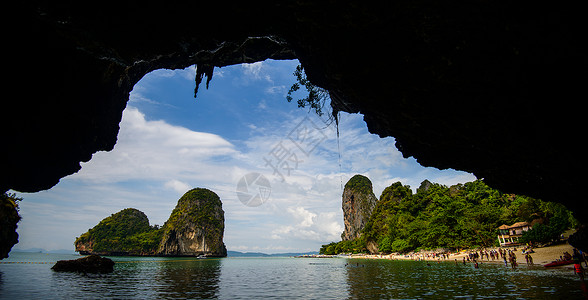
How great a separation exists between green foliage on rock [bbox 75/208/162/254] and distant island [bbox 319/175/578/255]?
101 metres

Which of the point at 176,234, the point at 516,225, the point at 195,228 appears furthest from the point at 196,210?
the point at 516,225

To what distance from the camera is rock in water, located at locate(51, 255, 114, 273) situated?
31594mm

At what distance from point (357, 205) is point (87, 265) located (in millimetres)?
141443

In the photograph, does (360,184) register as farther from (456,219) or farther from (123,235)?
(123,235)

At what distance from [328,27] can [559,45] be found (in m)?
5.96

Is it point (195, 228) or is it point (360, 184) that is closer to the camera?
point (195, 228)

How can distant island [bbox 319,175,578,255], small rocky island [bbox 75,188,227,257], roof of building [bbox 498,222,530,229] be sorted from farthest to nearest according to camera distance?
1. small rocky island [bbox 75,188,227,257]
2. roof of building [bbox 498,222,530,229]
3. distant island [bbox 319,175,578,255]

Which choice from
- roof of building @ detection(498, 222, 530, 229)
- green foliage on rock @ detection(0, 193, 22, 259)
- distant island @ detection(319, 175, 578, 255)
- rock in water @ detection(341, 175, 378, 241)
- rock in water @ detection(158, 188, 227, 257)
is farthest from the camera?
rock in water @ detection(341, 175, 378, 241)

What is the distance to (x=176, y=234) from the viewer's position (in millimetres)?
117875

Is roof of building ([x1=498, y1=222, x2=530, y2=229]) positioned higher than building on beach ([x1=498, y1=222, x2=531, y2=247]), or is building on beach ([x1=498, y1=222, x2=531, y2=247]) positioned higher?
roof of building ([x1=498, y1=222, x2=530, y2=229])

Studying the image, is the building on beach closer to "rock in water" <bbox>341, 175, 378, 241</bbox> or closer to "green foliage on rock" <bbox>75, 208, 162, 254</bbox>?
"rock in water" <bbox>341, 175, 378, 241</bbox>

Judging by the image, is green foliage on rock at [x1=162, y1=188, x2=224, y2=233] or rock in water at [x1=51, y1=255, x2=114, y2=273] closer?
rock in water at [x1=51, y1=255, x2=114, y2=273]

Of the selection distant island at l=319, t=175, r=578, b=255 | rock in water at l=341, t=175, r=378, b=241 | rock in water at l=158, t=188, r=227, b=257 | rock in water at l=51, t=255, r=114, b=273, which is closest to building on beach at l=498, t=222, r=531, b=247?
distant island at l=319, t=175, r=578, b=255

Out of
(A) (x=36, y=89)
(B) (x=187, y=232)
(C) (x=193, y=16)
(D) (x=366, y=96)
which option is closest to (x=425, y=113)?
(D) (x=366, y=96)
